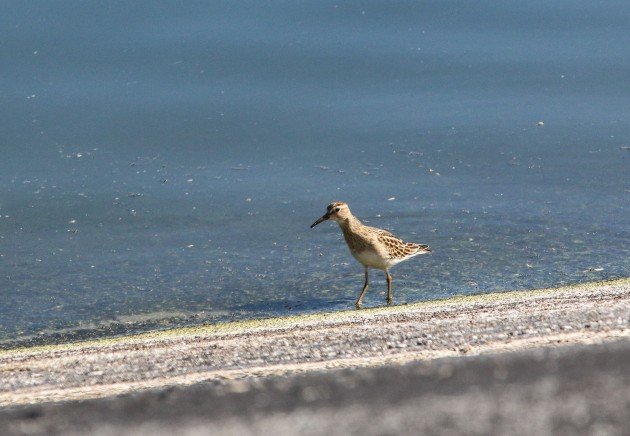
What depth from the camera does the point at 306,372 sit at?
399 cm

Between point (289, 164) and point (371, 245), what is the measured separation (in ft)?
6.61

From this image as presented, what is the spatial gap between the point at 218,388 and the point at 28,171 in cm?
678

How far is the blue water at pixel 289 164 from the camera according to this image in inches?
347

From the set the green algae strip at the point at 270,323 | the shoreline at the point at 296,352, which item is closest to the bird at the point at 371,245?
the green algae strip at the point at 270,323

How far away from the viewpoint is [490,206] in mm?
9922

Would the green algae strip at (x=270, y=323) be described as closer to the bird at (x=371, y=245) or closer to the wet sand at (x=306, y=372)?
the bird at (x=371, y=245)

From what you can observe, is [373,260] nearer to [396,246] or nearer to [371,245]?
[371,245]

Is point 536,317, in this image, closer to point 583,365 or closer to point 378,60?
point 583,365

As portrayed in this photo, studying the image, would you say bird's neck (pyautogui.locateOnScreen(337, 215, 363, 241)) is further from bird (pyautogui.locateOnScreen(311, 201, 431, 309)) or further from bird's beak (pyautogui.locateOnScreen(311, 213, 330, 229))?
bird's beak (pyautogui.locateOnScreen(311, 213, 330, 229))

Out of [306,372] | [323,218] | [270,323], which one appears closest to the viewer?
[306,372]

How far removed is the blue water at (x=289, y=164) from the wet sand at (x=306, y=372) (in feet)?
12.0

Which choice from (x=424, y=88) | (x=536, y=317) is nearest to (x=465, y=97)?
(x=424, y=88)

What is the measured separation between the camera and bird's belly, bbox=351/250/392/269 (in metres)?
8.60

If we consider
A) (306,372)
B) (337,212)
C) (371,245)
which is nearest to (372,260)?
(371,245)
